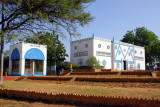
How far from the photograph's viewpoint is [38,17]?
30.3 feet

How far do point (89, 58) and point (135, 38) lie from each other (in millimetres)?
28438

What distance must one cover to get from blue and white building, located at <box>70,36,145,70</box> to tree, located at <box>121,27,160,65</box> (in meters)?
12.9

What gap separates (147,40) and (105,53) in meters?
24.5

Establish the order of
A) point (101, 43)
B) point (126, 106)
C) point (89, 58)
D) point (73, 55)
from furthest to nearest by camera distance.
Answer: point (73, 55), point (101, 43), point (89, 58), point (126, 106)

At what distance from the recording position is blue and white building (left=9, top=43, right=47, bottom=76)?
24750 millimetres

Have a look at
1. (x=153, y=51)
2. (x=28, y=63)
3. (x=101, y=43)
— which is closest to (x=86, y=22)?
(x=28, y=63)

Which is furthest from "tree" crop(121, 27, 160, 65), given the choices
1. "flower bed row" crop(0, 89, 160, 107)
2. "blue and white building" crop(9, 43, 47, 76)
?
"flower bed row" crop(0, 89, 160, 107)

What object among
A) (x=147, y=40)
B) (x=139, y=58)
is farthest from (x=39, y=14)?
(x=147, y=40)

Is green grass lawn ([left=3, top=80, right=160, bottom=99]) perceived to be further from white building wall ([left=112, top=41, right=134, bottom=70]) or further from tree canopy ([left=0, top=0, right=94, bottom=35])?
white building wall ([left=112, top=41, right=134, bottom=70])

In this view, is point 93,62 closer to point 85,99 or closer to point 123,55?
point 123,55

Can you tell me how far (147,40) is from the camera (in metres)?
51.8

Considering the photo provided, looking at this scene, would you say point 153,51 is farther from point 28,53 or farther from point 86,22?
point 86,22

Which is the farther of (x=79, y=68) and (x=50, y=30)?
(x=79, y=68)

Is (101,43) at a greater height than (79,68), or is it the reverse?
(101,43)
